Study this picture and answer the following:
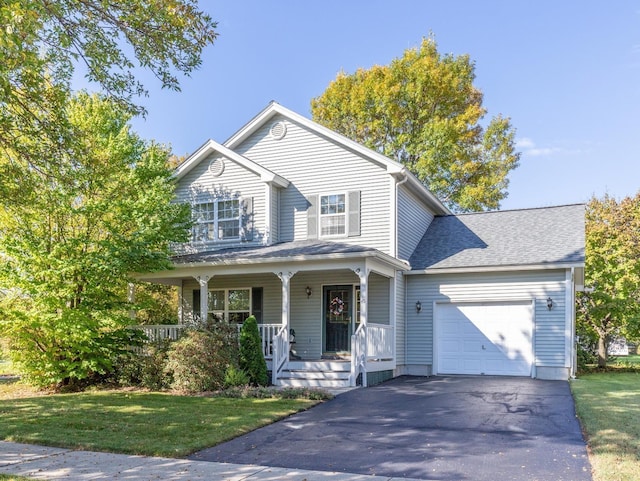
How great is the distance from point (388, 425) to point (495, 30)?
16270 mm

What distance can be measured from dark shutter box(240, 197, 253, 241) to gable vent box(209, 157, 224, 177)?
3.85ft

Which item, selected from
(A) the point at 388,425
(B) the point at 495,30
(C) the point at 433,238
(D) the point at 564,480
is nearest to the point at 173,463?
(A) the point at 388,425

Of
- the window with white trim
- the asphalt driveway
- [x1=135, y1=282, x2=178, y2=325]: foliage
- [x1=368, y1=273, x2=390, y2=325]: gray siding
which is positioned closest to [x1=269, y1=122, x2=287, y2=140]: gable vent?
the window with white trim

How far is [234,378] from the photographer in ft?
39.5

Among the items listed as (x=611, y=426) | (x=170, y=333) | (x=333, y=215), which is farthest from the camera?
(x=333, y=215)

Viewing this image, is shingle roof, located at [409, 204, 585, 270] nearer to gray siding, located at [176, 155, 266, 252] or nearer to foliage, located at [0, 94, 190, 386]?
gray siding, located at [176, 155, 266, 252]

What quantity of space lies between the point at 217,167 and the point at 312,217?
133 inches

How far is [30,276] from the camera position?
12.1 meters

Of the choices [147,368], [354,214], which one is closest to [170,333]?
[147,368]

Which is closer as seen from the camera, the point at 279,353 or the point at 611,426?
the point at 611,426

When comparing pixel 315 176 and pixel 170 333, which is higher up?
pixel 315 176

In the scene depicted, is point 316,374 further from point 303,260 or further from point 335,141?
point 335,141

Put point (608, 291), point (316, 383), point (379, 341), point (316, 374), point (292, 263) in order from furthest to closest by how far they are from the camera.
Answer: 1. point (608, 291)
2. point (379, 341)
3. point (292, 263)
4. point (316, 374)
5. point (316, 383)

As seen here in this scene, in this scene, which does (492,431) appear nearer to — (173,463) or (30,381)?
(173,463)
